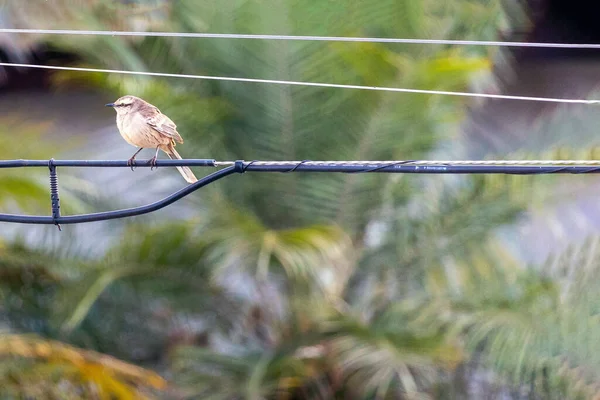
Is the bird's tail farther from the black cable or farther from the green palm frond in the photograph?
the green palm frond

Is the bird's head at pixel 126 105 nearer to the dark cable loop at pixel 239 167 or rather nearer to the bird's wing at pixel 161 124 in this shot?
the bird's wing at pixel 161 124

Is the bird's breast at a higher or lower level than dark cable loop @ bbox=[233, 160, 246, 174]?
higher

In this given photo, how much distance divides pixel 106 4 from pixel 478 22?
2.58 meters

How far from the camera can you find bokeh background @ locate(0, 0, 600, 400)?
5.80 m

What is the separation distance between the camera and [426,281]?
6.29 meters

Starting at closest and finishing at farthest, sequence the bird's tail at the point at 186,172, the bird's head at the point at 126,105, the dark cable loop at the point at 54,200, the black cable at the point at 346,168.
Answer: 1. the black cable at the point at 346,168
2. the dark cable loop at the point at 54,200
3. the bird's tail at the point at 186,172
4. the bird's head at the point at 126,105

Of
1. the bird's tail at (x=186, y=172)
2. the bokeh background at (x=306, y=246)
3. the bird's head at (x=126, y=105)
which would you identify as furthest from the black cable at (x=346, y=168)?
the bokeh background at (x=306, y=246)

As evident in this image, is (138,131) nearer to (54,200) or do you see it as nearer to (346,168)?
(54,200)

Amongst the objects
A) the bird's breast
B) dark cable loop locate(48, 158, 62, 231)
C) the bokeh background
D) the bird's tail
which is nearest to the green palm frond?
the bokeh background

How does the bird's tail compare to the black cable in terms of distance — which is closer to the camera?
the black cable

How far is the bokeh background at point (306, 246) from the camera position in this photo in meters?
5.80

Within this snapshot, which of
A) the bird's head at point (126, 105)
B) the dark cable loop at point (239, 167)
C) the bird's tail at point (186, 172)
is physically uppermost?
the bird's head at point (126, 105)

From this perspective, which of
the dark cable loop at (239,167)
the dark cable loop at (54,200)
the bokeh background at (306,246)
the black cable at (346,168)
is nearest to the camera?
the black cable at (346,168)

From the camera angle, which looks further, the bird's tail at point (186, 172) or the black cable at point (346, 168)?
the bird's tail at point (186, 172)
